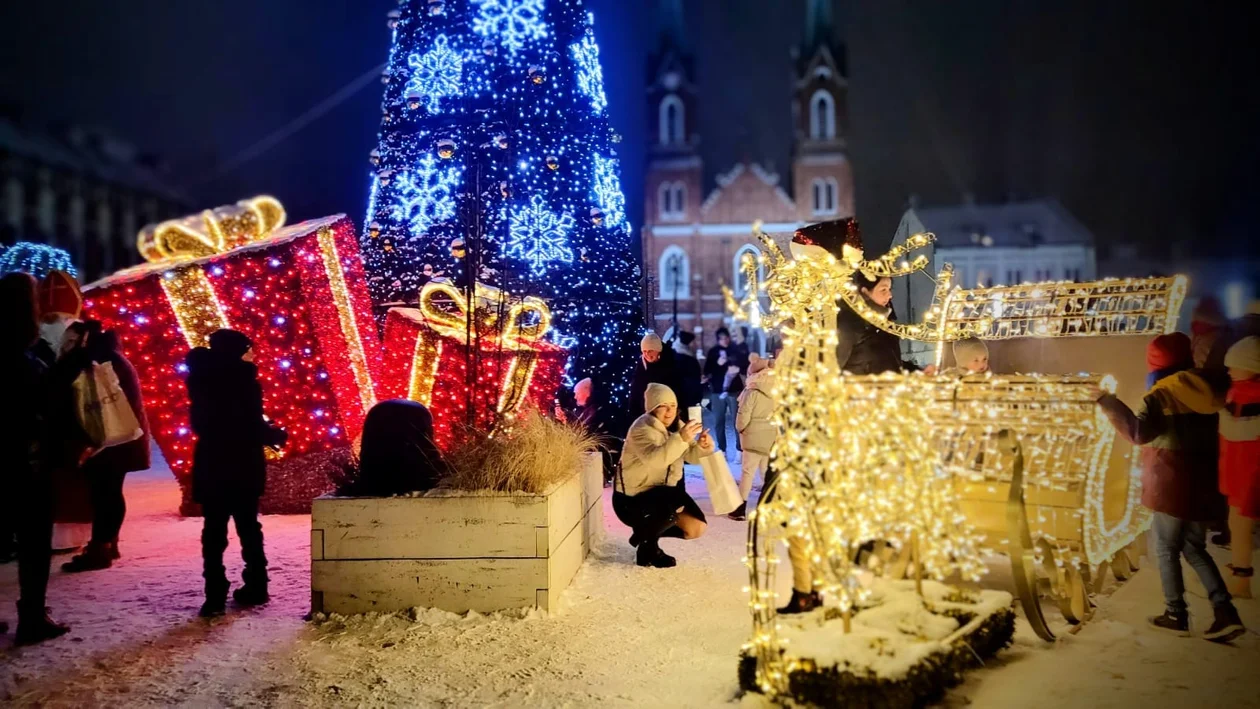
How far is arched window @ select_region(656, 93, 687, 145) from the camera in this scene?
59312 millimetres

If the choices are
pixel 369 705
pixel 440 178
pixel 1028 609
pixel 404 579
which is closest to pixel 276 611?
pixel 404 579

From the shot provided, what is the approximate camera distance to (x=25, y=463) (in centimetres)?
480

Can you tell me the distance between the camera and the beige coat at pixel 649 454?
6602 millimetres

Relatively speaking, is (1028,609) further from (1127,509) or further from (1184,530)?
(1127,509)

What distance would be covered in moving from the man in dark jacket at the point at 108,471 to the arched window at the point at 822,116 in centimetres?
5546

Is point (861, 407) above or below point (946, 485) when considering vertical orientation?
above

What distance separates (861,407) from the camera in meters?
3.78

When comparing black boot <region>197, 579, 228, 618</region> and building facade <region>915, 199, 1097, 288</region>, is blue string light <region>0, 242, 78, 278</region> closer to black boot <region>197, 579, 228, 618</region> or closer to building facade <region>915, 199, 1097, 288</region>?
black boot <region>197, 579, 228, 618</region>

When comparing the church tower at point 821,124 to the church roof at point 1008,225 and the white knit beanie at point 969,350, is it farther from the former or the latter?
the white knit beanie at point 969,350

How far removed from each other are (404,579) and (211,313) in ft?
14.0

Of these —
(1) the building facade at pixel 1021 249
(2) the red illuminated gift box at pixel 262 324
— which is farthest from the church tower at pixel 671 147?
(2) the red illuminated gift box at pixel 262 324

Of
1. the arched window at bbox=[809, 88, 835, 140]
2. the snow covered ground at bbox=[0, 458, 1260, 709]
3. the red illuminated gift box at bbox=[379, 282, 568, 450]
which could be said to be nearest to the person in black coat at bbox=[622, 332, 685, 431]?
the red illuminated gift box at bbox=[379, 282, 568, 450]

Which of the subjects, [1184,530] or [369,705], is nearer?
[369,705]

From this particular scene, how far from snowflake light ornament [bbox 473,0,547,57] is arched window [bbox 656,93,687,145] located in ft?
161
